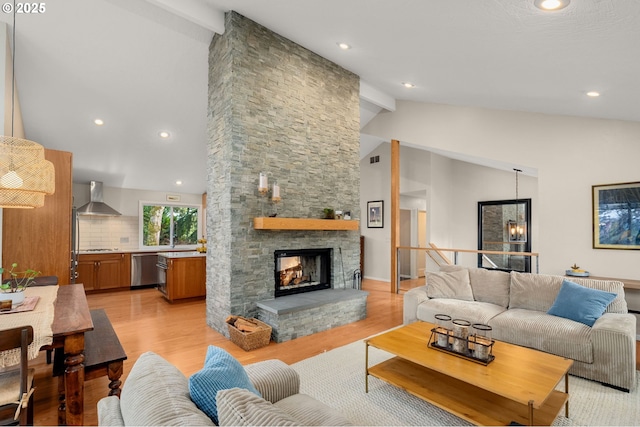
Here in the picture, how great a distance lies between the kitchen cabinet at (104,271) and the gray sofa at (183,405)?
595 centimetres

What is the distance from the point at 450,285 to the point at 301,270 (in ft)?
6.74

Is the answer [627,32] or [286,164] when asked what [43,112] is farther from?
[627,32]

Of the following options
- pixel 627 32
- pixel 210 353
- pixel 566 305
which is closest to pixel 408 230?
pixel 566 305

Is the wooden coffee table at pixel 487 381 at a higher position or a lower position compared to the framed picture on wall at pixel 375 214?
lower

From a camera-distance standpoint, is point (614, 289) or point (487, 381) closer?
point (487, 381)

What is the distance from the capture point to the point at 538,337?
3078mm

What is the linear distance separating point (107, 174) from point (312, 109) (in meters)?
4.69

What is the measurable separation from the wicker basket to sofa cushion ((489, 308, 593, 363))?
2.40 m

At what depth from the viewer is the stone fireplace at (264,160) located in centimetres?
404

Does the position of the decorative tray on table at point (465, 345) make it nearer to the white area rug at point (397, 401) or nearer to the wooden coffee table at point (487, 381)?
the wooden coffee table at point (487, 381)

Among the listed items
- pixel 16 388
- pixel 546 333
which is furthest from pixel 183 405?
pixel 546 333

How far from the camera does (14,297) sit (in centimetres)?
240

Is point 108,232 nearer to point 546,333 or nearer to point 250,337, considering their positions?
point 250,337

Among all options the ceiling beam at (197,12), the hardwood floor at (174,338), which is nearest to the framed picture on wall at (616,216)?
the hardwood floor at (174,338)
